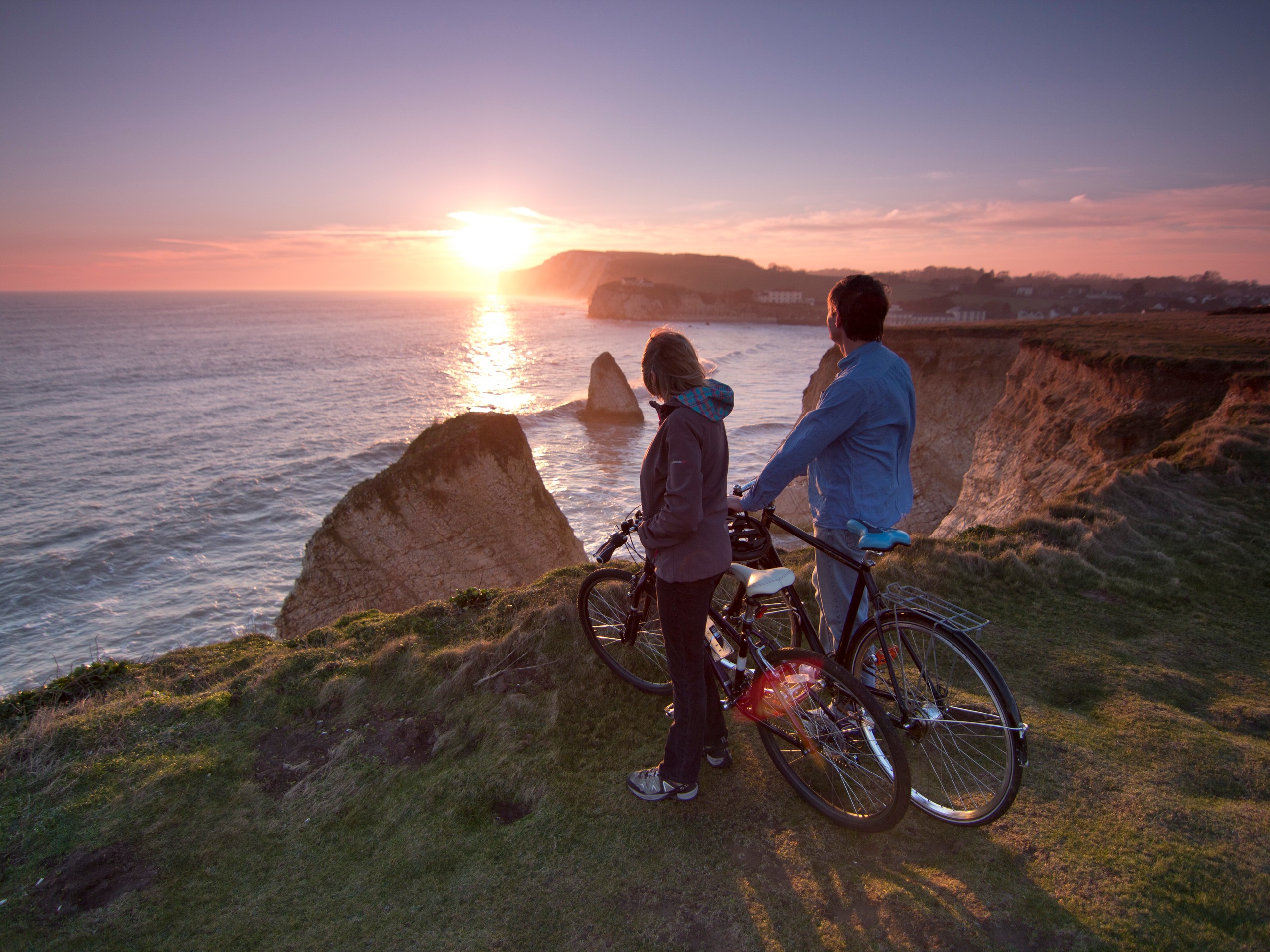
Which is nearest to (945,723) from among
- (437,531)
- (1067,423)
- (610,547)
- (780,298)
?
(610,547)

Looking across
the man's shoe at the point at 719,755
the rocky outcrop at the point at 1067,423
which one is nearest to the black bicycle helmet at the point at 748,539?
the man's shoe at the point at 719,755

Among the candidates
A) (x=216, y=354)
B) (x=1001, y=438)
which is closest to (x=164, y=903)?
(x=1001, y=438)

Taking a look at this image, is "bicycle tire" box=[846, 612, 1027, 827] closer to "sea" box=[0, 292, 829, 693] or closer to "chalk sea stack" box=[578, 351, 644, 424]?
"sea" box=[0, 292, 829, 693]

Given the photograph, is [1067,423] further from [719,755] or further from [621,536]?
[621,536]

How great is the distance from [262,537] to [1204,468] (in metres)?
23.8

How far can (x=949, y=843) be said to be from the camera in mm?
2996

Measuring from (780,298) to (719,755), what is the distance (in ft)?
516

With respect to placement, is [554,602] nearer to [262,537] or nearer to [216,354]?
[262,537]

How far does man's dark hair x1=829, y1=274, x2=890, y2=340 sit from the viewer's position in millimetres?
3115

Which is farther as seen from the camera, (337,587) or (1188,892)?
(337,587)

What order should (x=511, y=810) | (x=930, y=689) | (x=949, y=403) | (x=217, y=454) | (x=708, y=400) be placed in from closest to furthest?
(x=708, y=400)
(x=930, y=689)
(x=511, y=810)
(x=949, y=403)
(x=217, y=454)

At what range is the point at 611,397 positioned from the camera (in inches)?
1515

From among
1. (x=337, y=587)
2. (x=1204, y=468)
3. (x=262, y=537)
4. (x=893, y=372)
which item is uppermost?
(x=893, y=372)

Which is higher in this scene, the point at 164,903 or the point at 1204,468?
the point at 1204,468
